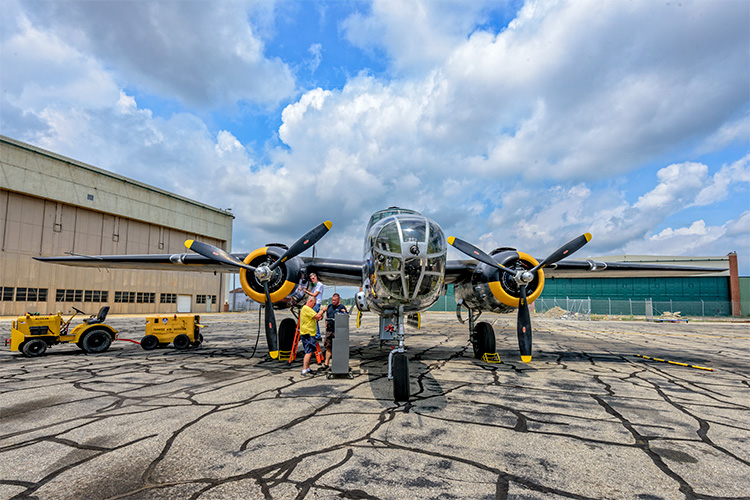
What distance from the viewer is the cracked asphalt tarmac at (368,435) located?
9.86 feet

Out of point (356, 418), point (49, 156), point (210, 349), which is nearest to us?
point (356, 418)

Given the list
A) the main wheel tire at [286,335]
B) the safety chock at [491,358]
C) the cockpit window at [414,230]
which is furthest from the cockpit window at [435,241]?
the main wheel tire at [286,335]

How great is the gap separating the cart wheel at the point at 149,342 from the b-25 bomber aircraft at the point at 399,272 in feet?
7.34

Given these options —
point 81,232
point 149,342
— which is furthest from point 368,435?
point 81,232

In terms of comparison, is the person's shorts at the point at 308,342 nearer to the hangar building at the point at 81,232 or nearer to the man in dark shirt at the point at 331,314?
the man in dark shirt at the point at 331,314

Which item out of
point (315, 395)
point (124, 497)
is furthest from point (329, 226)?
point (124, 497)

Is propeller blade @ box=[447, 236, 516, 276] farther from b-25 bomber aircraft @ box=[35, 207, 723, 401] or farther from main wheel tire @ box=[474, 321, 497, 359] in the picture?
main wheel tire @ box=[474, 321, 497, 359]

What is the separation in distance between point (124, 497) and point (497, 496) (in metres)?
2.83

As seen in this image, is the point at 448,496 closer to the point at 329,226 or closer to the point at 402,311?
the point at 402,311

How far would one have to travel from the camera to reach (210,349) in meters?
11.7

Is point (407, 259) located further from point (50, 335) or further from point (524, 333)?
point (50, 335)

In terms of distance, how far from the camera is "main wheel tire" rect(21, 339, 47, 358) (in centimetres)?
966

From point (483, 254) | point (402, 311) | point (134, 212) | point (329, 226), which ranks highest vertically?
point (134, 212)

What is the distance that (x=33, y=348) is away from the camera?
9773mm
